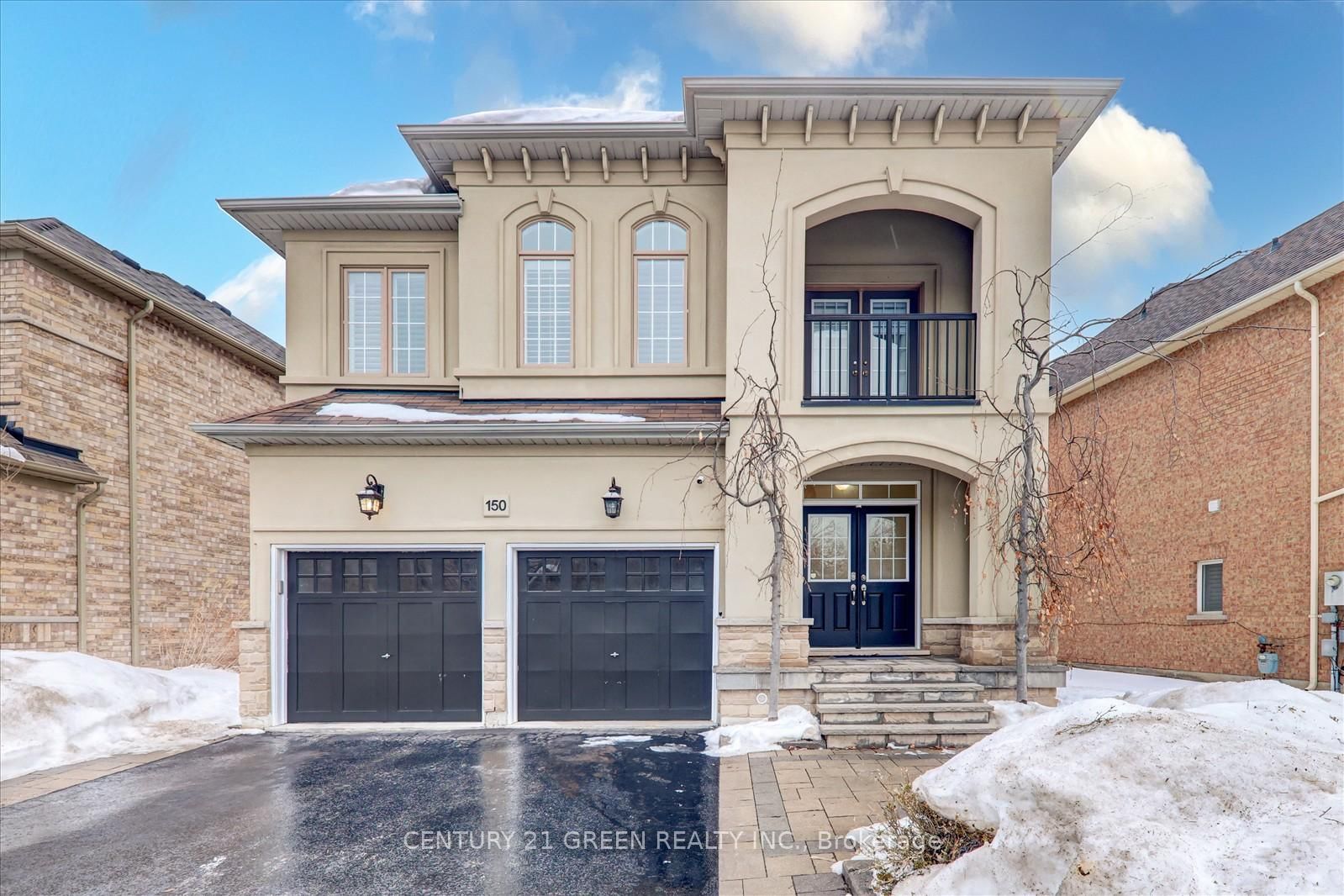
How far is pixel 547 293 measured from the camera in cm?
862

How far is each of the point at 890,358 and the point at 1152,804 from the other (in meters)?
6.16

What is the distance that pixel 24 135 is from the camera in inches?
520

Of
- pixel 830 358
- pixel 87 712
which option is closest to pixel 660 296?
pixel 830 358

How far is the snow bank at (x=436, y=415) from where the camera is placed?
25.0 ft

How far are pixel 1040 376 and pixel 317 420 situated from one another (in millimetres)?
8117

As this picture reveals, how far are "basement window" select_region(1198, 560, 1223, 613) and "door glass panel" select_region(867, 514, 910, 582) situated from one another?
486 cm

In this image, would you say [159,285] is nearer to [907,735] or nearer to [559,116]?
[559,116]

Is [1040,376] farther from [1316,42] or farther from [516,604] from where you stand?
[1316,42]

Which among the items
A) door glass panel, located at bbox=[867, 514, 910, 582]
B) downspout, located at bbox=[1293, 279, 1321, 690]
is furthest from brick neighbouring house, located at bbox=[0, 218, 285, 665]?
downspout, located at bbox=[1293, 279, 1321, 690]

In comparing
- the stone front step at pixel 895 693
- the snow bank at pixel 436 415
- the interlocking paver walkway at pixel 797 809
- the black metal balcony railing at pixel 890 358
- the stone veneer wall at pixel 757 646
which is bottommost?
the interlocking paver walkway at pixel 797 809

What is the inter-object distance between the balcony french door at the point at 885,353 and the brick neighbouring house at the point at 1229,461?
1549mm

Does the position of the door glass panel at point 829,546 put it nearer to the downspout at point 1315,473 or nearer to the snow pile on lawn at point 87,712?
the downspout at point 1315,473

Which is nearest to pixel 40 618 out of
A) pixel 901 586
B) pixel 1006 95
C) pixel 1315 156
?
pixel 901 586

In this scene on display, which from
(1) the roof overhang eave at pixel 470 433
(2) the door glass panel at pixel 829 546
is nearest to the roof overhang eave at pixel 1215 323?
(2) the door glass panel at pixel 829 546
